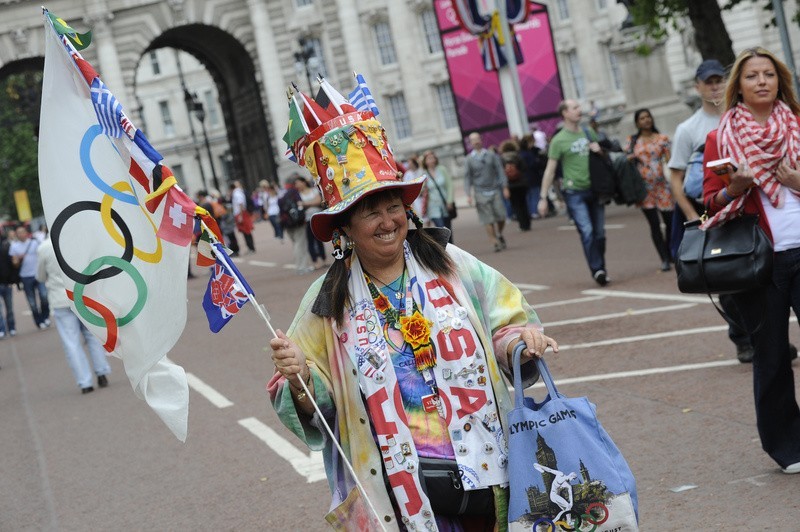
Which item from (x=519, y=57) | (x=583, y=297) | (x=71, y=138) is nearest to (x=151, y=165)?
(x=71, y=138)

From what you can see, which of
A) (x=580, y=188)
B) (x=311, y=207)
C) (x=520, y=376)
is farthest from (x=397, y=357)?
(x=311, y=207)

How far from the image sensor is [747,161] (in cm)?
599

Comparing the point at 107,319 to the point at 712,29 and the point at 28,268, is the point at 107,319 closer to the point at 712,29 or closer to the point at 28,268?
the point at 712,29

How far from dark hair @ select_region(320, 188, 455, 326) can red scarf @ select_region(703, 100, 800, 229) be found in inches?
89.7

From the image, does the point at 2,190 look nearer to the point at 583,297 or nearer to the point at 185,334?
the point at 185,334

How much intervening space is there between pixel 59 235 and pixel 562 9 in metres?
55.7

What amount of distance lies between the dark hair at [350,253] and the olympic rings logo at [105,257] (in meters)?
0.73

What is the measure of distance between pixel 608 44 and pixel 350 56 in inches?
474

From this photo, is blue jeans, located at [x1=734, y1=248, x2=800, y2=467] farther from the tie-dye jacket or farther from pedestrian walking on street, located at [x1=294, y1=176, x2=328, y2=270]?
pedestrian walking on street, located at [x1=294, y1=176, x2=328, y2=270]

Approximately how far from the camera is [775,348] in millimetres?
6039

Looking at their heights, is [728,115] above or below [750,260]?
above

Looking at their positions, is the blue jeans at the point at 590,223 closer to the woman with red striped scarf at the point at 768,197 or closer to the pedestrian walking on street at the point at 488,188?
the pedestrian walking on street at the point at 488,188

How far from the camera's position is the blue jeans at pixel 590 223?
14.5 meters

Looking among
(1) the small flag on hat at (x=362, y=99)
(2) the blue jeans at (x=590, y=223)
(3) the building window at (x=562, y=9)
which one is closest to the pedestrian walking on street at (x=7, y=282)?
(2) the blue jeans at (x=590, y=223)
